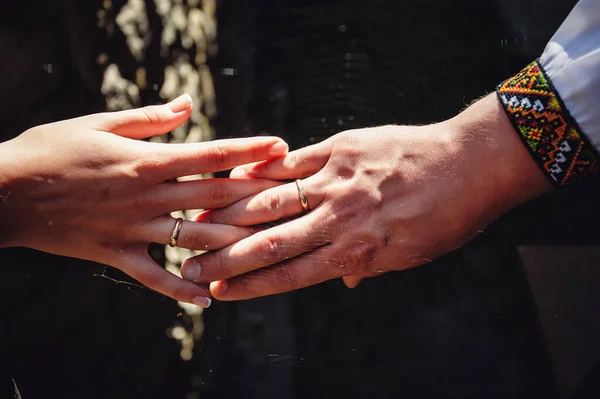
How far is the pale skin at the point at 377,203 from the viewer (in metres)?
0.55

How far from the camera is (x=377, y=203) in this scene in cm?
57

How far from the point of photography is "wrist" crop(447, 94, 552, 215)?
1.77 feet

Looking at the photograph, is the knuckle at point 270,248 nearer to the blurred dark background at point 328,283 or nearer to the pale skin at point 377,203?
the pale skin at point 377,203

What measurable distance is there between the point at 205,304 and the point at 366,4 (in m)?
0.50

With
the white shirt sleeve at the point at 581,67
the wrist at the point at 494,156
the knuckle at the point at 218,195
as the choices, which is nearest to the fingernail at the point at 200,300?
the knuckle at the point at 218,195

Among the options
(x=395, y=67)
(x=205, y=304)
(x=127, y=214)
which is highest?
(x=395, y=67)

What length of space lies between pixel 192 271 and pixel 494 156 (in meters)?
0.39

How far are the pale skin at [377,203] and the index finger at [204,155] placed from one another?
5 centimetres

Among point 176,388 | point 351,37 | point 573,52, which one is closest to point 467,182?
point 573,52

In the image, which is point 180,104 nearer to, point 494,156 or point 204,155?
point 204,155

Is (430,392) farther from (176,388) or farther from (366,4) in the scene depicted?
(366,4)

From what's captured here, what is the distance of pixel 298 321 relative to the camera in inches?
30.5

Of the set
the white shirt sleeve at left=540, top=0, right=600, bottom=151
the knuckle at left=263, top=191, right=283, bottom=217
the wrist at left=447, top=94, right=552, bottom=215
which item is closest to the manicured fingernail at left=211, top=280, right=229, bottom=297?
the knuckle at left=263, top=191, right=283, bottom=217

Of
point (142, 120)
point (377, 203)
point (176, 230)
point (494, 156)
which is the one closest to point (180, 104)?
point (142, 120)
